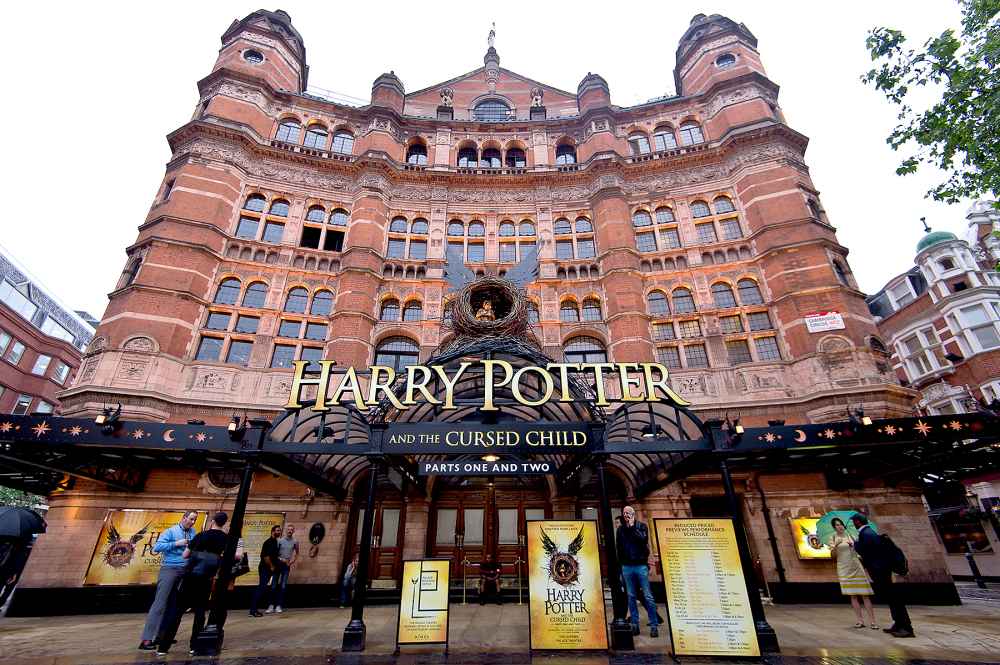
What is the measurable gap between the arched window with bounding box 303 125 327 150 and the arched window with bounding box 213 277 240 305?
9.37 meters

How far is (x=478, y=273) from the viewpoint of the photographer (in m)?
21.1

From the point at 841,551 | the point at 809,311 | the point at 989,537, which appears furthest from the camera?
the point at 989,537

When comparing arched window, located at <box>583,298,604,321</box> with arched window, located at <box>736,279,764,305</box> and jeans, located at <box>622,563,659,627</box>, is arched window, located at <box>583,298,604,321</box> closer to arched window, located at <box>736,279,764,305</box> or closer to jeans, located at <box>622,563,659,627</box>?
arched window, located at <box>736,279,764,305</box>

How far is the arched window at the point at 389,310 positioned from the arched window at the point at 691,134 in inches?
732

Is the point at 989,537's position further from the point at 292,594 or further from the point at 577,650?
the point at 292,594

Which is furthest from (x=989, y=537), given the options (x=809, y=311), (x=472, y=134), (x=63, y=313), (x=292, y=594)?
(x=63, y=313)

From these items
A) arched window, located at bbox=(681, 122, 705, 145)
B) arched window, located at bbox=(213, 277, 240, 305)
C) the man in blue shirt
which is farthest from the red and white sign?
arched window, located at bbox=(213, 277, 240, 305)

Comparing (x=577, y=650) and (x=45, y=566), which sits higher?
(x=45, y=566)

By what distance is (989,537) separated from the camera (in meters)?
23.1

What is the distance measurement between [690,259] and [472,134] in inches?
580

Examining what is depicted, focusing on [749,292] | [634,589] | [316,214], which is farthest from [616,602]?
[316,214]

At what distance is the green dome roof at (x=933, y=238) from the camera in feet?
110

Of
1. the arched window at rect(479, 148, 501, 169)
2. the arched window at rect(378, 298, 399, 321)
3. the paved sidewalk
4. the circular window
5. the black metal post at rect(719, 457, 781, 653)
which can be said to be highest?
the circular window

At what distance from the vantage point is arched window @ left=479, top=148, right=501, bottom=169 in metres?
25.6
